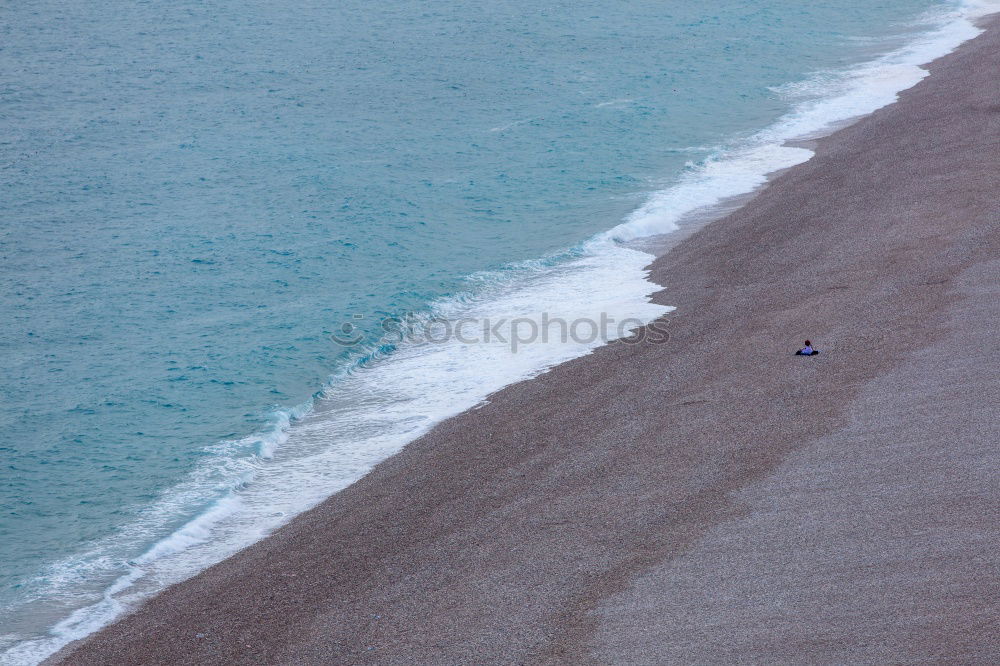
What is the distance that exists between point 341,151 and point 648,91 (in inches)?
447

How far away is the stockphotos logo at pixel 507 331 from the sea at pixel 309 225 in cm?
6

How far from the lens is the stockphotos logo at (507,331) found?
45.3 feet

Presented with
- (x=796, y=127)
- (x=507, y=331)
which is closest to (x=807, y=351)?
(x=507, y=331)

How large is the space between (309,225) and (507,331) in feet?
→ 30.1

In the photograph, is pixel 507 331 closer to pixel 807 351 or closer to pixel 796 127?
pixel 807 351

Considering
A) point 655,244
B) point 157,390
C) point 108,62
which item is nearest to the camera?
Answer: point 157,390

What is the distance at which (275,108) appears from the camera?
33594mm

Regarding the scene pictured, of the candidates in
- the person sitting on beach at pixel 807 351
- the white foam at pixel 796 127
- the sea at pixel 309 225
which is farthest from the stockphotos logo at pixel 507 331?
the white foam at pixel 796 127

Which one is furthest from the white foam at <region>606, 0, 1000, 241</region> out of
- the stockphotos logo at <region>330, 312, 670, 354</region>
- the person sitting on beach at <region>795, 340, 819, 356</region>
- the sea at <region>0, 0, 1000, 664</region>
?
the person sitting on beach at <region>795, 340, 819, 356</region>

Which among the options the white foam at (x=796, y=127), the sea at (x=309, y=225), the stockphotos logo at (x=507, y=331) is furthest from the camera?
the white foam at (x=796, y=127)

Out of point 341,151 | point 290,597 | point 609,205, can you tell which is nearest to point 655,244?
point 609,205

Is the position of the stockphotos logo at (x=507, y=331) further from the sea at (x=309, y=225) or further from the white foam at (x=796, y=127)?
the white foam at (x=796, y=127)

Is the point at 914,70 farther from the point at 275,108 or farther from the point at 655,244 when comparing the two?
the point at 275,108

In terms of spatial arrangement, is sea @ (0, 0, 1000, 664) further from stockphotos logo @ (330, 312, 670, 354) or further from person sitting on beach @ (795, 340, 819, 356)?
person sitting on beach @ (795, 340, 819, 356)
